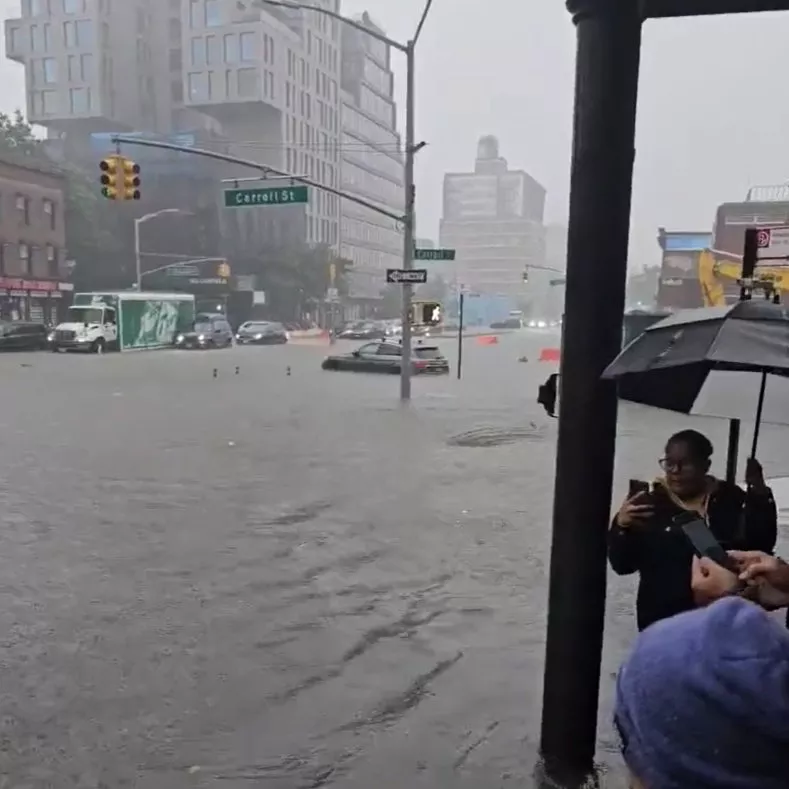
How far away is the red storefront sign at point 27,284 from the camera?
52.5m

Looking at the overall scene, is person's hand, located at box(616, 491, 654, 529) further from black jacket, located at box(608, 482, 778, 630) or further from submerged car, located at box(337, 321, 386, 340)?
submerged car, located at box(337, 321, 386, 340)

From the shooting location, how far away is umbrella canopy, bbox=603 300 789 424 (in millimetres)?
3252

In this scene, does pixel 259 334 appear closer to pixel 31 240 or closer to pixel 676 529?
pixel 31 240

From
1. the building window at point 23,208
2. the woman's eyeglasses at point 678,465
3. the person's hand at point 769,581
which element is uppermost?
the building window at point 23,208

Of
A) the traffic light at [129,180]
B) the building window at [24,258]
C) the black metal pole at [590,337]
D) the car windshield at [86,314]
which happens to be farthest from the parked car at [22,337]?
the black metal pole at [590,337]

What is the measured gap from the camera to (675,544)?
357 cm

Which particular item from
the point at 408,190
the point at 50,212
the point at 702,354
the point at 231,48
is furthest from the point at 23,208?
the point at 702,354

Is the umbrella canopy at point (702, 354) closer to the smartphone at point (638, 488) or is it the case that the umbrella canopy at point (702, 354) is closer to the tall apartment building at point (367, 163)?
the smartphone at point (638, 488)

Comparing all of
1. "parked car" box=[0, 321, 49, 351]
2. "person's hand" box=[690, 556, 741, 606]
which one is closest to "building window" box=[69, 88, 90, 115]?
"parked car" box=[0, 321, 49, 351]

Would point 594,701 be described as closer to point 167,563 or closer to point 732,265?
point 167,563

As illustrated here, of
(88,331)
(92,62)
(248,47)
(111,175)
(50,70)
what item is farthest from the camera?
(50,70)

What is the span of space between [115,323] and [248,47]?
57059 mm

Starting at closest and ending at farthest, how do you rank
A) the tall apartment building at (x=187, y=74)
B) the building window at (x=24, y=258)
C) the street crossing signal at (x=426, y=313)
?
the street crossing signal at (x=426, y=313) < the building window at (x=24, y=258) < the tall apartment building at (x=187, y=74)

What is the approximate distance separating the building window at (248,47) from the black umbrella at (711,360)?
9637 centimetres
